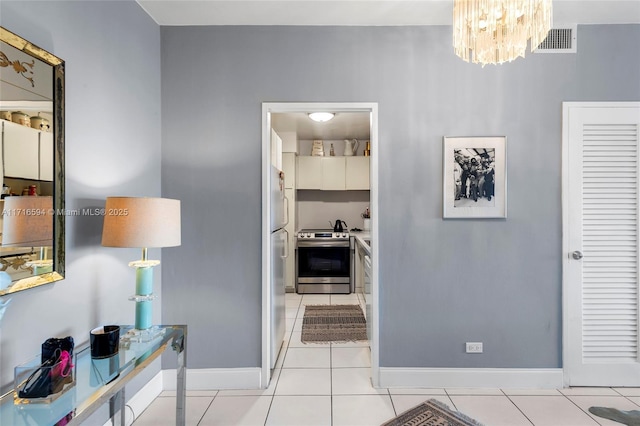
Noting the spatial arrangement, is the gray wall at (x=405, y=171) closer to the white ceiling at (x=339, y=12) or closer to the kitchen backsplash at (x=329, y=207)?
the white ceiling at (x=339, y=12)

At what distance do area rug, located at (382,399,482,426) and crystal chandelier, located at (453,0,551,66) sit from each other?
6.06 ft

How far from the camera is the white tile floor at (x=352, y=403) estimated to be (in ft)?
6.51

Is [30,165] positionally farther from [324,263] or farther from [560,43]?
[324,263]

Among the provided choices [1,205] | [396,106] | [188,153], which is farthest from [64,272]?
[396,106]

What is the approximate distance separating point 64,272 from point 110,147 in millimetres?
758

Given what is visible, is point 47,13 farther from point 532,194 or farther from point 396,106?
point 532,194

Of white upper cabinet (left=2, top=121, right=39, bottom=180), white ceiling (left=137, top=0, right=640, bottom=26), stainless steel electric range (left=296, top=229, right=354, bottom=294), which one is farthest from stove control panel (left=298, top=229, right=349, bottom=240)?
white upper cabinet (left=2, top=121, right=39, bottom=180)

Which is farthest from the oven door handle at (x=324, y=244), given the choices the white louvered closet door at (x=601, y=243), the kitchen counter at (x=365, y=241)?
the white louvered closet door at (x=601, y=243)

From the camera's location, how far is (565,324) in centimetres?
232

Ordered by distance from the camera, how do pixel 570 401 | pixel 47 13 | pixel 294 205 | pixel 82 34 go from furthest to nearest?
pixel 294 205 → pixel 570 401 → pixel 82 34 → pixel 47 13

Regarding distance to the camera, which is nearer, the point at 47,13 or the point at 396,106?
the point at 47,13

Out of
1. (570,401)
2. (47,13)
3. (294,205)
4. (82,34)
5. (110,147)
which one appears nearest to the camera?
(47,13)

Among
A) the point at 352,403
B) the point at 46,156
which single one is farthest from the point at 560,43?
the point at 46,156

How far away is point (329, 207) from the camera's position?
5461 millimetres
